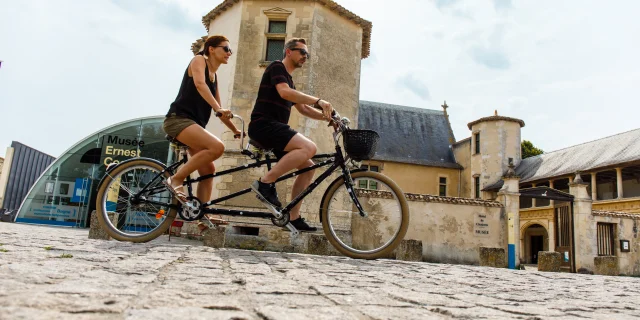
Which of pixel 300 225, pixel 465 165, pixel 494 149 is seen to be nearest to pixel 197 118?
pixel 300 225

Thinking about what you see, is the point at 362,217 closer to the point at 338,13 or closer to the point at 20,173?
the point at 338,13

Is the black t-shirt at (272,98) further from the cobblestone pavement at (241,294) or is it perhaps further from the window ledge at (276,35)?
the window ledge at (276,35)

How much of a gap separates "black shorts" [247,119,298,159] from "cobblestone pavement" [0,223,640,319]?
146cm

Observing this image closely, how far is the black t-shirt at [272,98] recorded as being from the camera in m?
4.32

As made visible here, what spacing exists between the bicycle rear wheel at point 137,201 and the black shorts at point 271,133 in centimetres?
105

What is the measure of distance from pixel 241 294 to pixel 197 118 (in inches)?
117

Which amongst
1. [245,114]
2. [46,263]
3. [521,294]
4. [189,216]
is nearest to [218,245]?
[189,216]

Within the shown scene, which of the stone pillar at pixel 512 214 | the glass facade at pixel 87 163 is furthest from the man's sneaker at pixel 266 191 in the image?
the glass facade at pixel 87 163

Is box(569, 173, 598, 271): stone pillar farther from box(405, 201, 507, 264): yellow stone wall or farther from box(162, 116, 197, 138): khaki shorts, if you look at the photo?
box(162, 116, 197, 138): khaki shorts

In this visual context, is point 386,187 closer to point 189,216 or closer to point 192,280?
point 189,216

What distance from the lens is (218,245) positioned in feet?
20.8

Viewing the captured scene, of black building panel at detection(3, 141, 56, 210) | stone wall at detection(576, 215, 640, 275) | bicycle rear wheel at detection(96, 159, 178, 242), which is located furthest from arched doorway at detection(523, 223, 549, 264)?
black building panel at detection(3, 141, 56, 210)

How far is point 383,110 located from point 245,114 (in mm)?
22532

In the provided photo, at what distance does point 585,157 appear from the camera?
89.1ft
